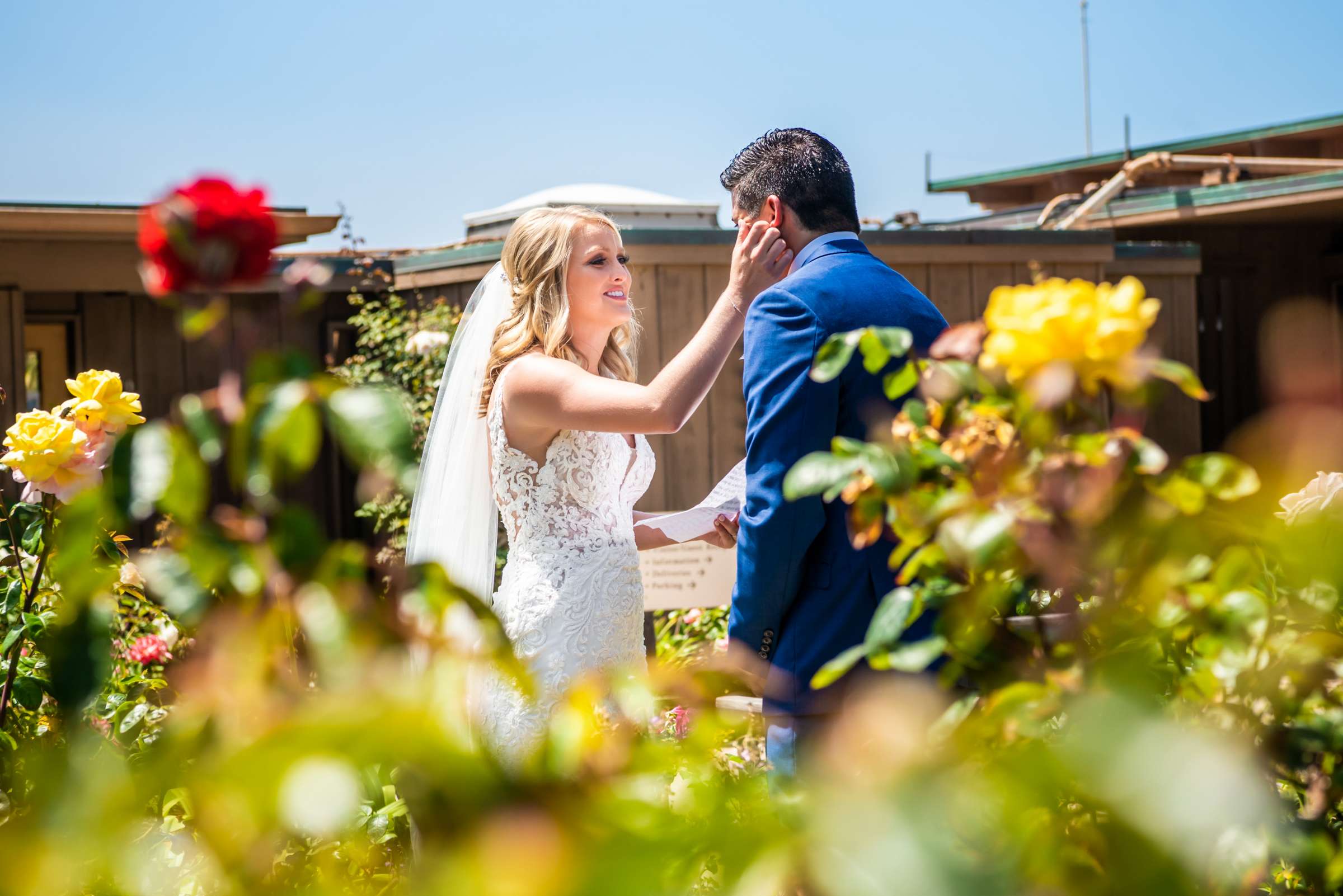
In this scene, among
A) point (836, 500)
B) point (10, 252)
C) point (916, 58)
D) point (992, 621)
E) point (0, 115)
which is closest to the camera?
point (992, 621)

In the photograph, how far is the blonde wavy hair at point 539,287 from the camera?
10.8 feet

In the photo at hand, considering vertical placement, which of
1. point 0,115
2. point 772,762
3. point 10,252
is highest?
point 0,115

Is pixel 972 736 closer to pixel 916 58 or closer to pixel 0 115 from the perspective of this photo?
pixel 0 115

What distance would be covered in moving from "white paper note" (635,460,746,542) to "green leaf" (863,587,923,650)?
7.20 feet

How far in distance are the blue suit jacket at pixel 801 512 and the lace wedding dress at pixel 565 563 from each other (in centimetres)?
86

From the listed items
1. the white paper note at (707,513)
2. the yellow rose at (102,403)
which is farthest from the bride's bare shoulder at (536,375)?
the yellow rose at (102,403)

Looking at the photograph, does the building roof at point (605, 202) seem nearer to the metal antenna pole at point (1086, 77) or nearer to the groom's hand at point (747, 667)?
the groom's hand at point (747, 667)

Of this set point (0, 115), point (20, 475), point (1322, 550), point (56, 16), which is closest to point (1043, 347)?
point (1322, 550)

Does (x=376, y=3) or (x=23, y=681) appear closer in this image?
(x=23, y=681)

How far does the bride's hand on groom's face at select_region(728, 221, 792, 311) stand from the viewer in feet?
8.92

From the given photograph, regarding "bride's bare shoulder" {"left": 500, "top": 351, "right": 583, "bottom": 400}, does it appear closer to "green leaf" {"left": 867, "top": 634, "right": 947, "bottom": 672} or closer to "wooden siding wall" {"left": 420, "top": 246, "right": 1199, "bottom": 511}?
"green leaf" {"left": 867, "top": 634, "right": 947, "bottom": 672}

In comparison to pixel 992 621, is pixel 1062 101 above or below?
above

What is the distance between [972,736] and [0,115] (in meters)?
9.32

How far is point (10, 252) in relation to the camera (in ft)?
24.5
